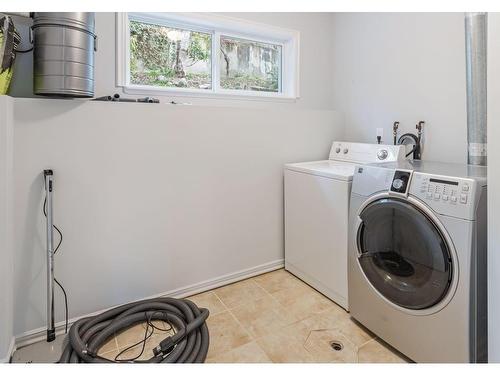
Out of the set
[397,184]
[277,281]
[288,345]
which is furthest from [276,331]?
[397,184]

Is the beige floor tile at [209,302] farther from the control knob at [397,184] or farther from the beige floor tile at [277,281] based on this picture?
the control knob at [397,184]

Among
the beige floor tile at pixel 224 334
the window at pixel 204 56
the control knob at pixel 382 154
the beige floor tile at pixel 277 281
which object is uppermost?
the window at pixel 204 56

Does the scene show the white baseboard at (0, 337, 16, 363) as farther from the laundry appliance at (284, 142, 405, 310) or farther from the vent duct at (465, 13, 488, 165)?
the vent duct at (465, 13, 488, 165)

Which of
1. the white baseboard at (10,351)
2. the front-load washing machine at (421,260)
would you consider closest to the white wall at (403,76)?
the front-load washing machine at (421,260)

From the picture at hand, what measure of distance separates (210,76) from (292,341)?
2.14 m

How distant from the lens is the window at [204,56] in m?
2.34

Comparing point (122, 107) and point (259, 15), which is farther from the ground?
point (259, 15)

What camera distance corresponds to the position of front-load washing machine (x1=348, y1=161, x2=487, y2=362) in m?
1.29

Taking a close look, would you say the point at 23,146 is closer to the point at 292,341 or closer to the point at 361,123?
the point at 292,341

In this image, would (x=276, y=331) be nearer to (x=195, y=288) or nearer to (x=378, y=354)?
(x=378, y=354)

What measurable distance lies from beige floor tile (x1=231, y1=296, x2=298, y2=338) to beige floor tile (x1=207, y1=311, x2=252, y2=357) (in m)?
0.04

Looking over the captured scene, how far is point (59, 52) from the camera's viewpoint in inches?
62.9
